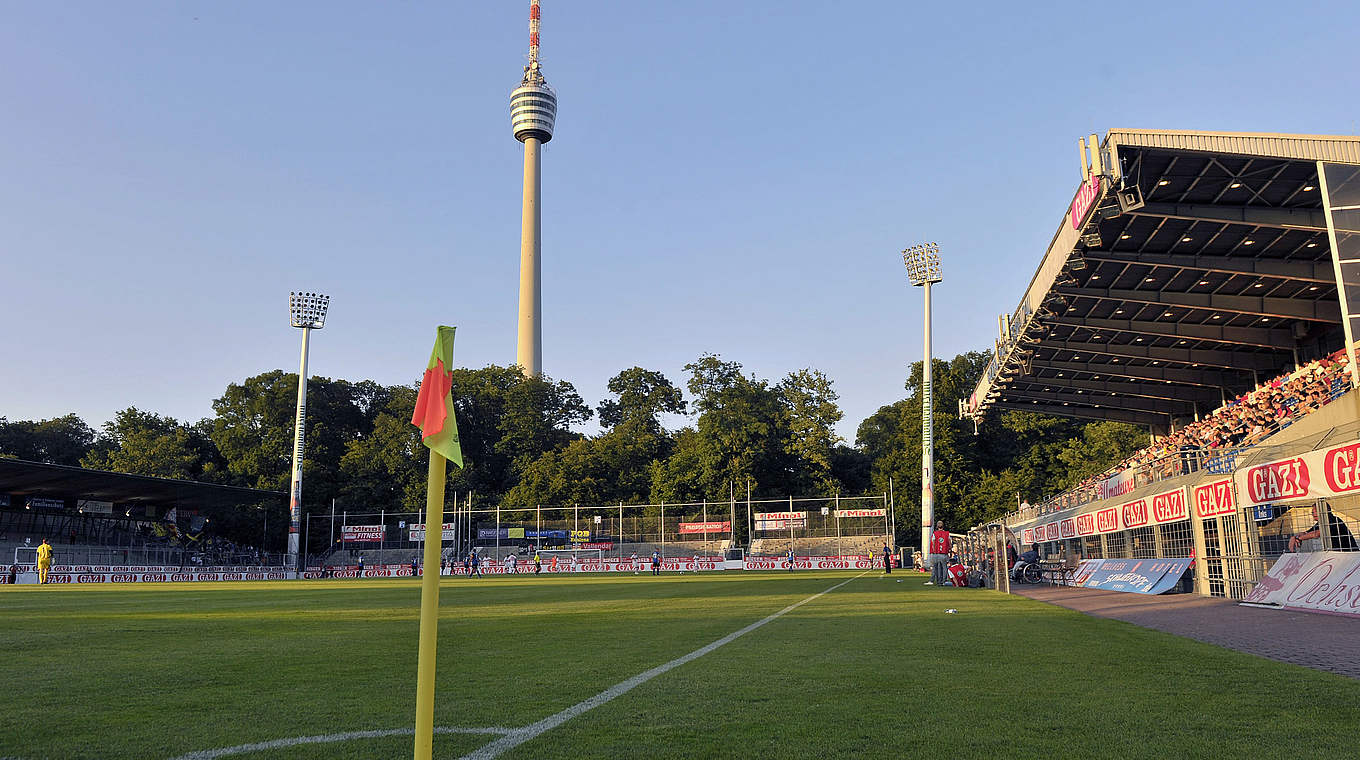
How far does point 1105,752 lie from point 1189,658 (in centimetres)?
454

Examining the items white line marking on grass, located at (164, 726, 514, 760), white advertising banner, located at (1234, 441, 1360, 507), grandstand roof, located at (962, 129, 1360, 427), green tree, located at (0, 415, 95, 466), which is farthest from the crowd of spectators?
green tree, located at (0, 415, 95, 466)

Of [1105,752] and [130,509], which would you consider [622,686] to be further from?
[130,509]

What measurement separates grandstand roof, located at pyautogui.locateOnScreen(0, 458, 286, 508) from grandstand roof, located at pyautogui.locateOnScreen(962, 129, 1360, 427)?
49.6 meters

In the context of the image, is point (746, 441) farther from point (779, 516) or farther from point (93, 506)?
point (93, 506)

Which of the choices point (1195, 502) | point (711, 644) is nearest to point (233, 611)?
point (711, 644)

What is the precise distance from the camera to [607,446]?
8194 cm

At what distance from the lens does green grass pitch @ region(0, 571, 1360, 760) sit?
430 cm

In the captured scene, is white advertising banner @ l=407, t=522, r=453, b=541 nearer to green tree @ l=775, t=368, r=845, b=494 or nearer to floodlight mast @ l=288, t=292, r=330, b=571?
floodlight mast @ l=288, t=292, r=330, b=571


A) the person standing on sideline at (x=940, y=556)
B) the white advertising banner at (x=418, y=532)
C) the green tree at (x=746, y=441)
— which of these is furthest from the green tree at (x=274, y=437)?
the person standing on sideline at (x=940, y=556)

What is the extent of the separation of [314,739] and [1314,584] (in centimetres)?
1465

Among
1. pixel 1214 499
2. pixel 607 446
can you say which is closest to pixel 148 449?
pixel 607 446

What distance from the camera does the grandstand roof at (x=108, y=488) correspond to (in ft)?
160

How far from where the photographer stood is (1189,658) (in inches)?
305

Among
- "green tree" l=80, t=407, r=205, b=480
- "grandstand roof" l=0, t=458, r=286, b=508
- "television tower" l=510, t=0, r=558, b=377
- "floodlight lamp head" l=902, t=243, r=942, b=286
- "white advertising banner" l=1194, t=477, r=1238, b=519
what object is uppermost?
"television tower" l=510, t=0, r=558, b=377
